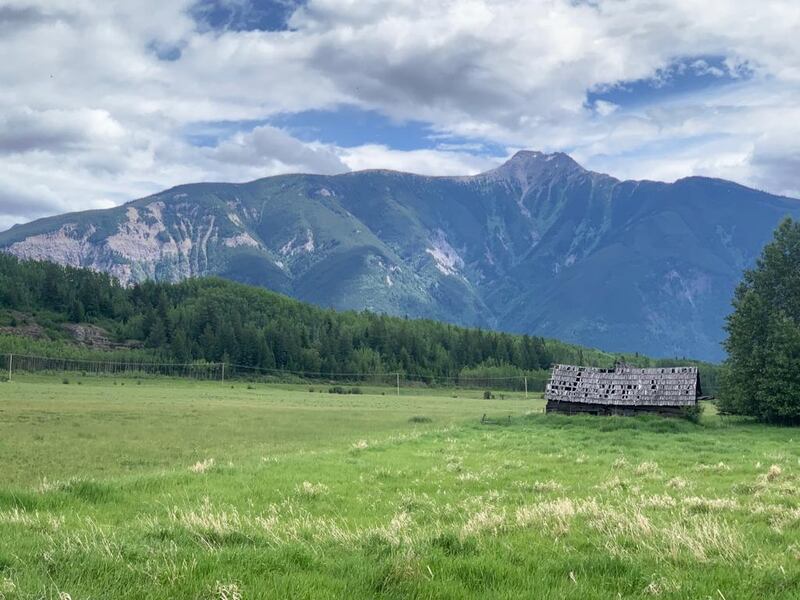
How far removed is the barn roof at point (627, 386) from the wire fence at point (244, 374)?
6289 centimetres

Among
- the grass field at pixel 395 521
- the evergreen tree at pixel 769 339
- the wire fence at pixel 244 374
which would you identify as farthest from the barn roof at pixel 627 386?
the wire fence at pixel 244 374

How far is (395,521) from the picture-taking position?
1236 cm

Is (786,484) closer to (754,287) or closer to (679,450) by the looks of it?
(679,450)

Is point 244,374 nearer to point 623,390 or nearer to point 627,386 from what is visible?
point 623,390

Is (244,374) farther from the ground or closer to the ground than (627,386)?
closer to the ground

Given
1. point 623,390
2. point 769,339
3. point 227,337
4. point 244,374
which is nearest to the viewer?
point 769,339

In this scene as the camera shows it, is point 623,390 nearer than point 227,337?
Yes

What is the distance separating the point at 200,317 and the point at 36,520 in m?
179

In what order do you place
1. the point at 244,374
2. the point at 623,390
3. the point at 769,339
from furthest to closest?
1. the point at 244,374
2. the point at 623,390
3. the point at 769,339

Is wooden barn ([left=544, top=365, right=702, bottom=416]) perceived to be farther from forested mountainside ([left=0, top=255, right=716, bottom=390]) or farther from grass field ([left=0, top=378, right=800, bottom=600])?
forested mountainside ([left=0, top=255, right=716, bottom=390])

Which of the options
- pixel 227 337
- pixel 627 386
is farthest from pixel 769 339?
pixel 227 337

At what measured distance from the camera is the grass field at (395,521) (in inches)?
327

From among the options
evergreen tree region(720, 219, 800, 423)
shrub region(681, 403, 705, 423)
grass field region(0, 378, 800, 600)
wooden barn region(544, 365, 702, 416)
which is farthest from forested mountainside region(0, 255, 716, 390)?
grass field region(0, 378, 800, 600)

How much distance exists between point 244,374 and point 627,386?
106 meters
